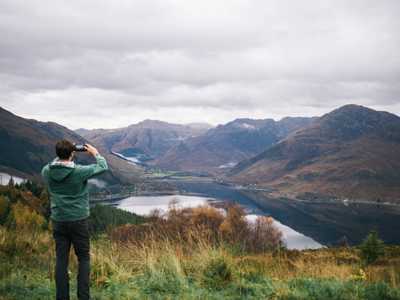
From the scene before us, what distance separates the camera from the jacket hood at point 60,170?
592 cm

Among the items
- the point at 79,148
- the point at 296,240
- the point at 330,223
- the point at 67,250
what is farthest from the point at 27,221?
the point at 330,223

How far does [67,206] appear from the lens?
5977 mm

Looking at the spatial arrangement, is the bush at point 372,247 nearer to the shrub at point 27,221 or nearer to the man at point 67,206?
the shrub at point 27,221

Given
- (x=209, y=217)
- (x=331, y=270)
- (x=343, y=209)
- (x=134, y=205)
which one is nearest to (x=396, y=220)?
(x=343, y=209)

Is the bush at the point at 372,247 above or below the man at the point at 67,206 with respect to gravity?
below

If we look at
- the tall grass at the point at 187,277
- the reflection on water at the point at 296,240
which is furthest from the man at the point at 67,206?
the reflection on water at the point at 296,240

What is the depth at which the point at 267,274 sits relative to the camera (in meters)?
8.48

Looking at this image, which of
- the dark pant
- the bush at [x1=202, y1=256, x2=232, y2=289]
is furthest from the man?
the bush at [x1=202, y1=256, x2=232, y2=289]

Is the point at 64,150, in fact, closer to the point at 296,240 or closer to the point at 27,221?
the point at 27,221

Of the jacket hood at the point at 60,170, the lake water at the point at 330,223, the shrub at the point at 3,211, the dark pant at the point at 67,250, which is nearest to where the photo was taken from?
the jacket hood at the point at 60,170

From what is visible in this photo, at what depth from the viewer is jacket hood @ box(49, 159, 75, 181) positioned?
5.92 metres

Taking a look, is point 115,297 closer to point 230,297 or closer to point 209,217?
point 230,297

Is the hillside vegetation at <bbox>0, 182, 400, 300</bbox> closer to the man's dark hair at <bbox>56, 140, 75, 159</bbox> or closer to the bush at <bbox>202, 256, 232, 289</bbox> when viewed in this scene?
the bush at <bbox>202, 256, 232, 289</bbox>

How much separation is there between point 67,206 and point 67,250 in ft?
2.58
